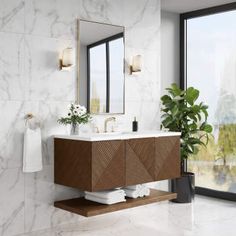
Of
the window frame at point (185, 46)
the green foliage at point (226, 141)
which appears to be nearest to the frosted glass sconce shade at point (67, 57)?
the window frame at point (185, 46)

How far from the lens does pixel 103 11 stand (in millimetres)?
4668

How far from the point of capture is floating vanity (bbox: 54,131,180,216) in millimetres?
3875

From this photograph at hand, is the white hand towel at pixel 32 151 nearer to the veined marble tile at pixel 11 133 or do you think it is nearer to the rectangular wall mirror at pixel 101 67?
the veined marble tile at pixel 11 133

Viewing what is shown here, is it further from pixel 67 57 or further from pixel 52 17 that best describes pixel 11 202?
pixel 52 17

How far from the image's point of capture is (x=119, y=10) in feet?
15.8

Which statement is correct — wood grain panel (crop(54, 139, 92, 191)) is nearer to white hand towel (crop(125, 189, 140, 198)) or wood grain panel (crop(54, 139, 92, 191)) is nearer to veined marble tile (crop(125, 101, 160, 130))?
white hand towel (crop(125, 189, 140, 198))

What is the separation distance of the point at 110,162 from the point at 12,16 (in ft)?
5.45

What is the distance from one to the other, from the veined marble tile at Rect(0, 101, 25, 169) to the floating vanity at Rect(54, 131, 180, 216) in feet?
1.29

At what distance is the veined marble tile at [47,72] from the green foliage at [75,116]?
20 cm

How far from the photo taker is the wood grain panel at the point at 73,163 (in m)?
3.87

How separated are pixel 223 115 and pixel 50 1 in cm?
270

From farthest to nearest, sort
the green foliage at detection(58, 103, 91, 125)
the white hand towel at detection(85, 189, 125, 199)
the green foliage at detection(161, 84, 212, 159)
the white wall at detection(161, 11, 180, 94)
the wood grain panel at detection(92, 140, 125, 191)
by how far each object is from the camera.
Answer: the white wall at detection(161, 11, 180, 94)
the green foliage at detection(161, 84, 212, 159)
the green foliage at detection(58, 103, 91, 125)
the white hand towel at detection(85, 189, 125, 199)
the wood grain panel at detection(92, 140, 125, 191)

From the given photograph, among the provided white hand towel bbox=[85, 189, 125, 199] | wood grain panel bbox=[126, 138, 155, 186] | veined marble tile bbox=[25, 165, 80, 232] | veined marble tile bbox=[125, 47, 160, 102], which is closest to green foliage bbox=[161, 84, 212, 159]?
veined marble tile bbox=[125, 47, 160, 102]

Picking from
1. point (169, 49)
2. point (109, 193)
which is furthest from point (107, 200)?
point (169, 49)
